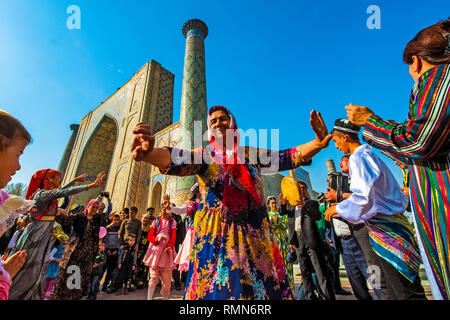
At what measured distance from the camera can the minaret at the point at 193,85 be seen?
9371mm

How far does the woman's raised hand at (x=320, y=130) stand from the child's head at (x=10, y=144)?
154 cm

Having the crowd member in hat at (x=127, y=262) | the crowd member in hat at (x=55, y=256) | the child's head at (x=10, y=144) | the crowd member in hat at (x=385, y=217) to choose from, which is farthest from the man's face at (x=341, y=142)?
the crowd member in hat at (x=127, y=262)

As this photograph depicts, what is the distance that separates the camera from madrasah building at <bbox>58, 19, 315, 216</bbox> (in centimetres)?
1001

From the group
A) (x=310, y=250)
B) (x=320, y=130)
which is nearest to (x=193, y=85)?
(x=310, y=250)

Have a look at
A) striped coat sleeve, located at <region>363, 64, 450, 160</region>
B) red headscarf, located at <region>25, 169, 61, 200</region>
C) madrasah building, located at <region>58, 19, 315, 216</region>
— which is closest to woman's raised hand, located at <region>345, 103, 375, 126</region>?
striped coat sleeve, located at <region>363, 64, 450, 160</region>

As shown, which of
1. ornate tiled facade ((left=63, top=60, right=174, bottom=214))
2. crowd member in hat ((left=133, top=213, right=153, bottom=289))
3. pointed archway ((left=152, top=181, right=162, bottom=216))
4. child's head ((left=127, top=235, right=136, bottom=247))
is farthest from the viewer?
ornate tiled facade ((left=63, top=60, right=174, bottom=214))

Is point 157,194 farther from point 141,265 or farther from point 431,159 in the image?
point 431,159

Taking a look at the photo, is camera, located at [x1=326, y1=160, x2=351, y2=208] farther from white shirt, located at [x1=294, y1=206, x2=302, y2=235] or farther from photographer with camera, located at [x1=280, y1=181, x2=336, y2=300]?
white shirt, located at [x1=294, y1=206, x2=302, y2=235]

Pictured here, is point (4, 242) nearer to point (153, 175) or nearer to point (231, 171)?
point (231, 171)

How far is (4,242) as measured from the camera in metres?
4.26

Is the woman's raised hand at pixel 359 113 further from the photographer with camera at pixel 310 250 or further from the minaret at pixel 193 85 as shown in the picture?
the minaret at pixel 193 85

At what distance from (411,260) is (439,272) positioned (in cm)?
57

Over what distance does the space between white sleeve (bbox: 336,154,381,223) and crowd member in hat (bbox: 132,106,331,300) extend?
0.43m
